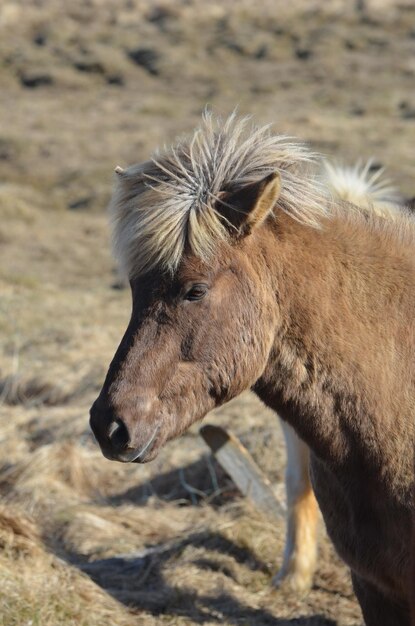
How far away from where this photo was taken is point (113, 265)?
13.9m

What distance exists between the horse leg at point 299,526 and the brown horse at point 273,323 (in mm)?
1701

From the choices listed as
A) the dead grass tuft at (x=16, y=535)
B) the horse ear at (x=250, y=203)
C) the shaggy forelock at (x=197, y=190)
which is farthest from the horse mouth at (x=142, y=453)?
the dead grass tuft at (x=16, y=535)

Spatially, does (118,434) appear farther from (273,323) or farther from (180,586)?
(180,586)

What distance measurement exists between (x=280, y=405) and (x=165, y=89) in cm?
2632

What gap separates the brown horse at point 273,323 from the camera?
301cm

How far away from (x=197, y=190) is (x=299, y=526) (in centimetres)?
251

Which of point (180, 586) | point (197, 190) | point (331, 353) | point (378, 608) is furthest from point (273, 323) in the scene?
point (180, 586)

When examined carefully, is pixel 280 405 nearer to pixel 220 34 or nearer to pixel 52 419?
pixel 52 419

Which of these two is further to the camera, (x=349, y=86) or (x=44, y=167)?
(x=349, y=86)

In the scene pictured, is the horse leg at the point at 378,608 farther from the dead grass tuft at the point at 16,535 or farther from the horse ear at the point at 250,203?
the dead grass tuft at the point at 16,535

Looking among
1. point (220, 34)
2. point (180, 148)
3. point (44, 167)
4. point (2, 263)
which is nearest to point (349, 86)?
point (220, 34)

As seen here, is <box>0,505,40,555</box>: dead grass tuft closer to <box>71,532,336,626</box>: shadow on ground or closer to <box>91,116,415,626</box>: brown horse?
<box>71,532,336,626</box>: shadow on ground

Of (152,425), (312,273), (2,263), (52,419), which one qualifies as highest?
(312,273)

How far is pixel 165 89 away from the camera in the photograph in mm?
28484
